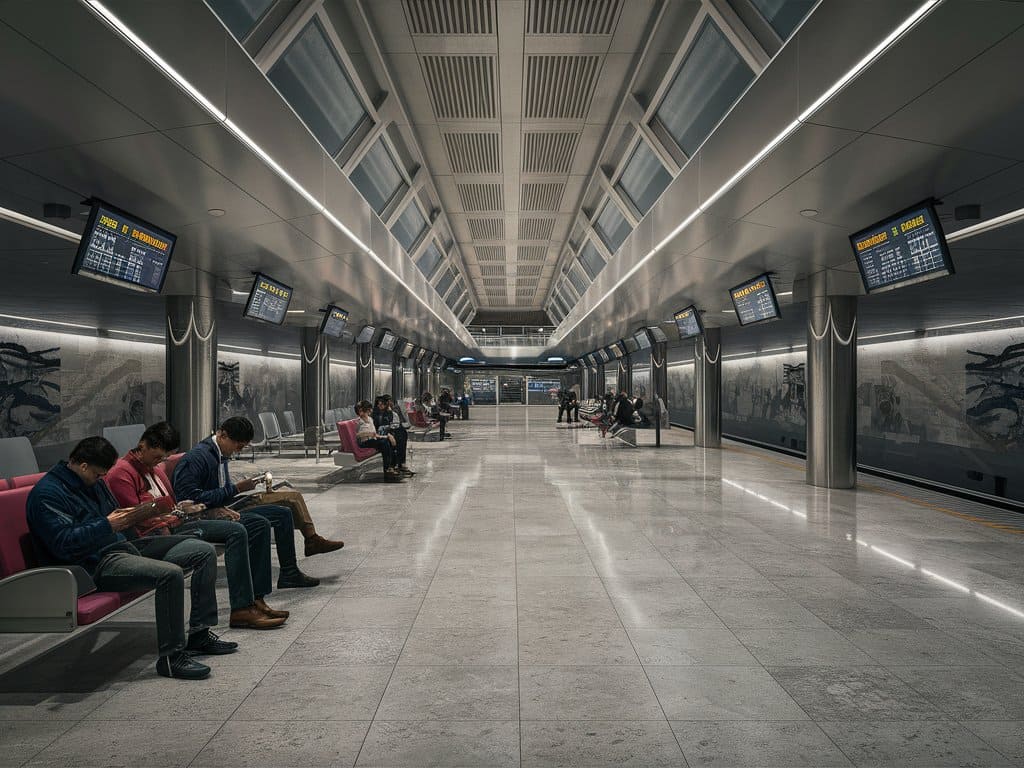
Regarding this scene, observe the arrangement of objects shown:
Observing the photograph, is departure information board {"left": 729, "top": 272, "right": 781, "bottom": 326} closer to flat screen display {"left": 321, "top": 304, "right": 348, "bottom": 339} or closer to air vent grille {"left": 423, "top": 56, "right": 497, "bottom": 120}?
air vent grille {"left": 423, "top": 56, "right": 497, "bottom": 120}

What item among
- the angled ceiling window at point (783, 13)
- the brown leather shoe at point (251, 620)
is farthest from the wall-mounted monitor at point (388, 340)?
the brown leather shoe at point (251, 620)

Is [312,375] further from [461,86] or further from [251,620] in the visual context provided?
[251,620]

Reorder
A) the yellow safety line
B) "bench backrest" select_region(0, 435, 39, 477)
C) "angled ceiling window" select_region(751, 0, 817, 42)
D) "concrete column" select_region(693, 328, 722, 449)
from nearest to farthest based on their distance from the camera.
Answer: "angled ceiling window" select_region(751, 0, 817, 42), the yellow safety line, "bench backrest" select_region(0, 435, 39, 477), "concrete column" select_region(693, 328, 722, 449)

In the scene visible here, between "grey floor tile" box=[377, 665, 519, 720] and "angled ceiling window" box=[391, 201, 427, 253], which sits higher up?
"angled ceiling window" box=[391, 201, 427, 253]

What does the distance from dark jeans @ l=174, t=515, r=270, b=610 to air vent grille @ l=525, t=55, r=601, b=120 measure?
635 cm

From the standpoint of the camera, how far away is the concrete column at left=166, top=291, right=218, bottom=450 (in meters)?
10.8

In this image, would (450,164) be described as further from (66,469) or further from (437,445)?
(66,469)

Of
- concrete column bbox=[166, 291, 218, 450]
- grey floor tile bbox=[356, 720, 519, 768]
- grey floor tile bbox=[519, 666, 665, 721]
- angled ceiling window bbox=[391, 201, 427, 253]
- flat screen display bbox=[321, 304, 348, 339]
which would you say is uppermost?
angled ceiling window bbox=[391, 201, 427, 253]

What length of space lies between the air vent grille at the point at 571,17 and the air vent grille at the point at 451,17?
449 mm

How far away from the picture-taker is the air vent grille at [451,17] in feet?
23.7

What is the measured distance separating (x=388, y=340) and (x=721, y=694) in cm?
2174

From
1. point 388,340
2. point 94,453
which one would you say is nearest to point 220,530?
point 94,453

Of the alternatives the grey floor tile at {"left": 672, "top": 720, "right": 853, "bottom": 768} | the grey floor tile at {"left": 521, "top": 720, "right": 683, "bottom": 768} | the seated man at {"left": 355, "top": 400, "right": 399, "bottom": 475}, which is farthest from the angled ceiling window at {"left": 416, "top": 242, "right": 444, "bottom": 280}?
the grey floor tile at {"left": 672, "top": 720, "right": 853, "bottom": 768}

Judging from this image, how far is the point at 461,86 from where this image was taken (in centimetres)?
938
